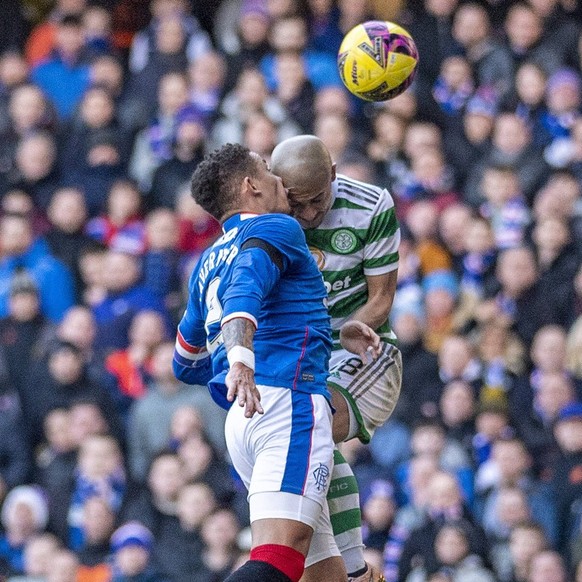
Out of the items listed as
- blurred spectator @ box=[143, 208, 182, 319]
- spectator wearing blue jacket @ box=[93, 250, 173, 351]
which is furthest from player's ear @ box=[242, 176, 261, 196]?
blurred spectator @ box=[143, 208, 182, 319]

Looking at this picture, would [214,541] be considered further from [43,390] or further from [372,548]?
[43,390]

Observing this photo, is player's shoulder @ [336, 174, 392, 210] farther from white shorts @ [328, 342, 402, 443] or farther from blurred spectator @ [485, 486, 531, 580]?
blurred spectator @ [485, 486, 531, 580]

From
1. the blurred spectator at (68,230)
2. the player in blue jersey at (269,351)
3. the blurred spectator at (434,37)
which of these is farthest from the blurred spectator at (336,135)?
the player in blue jersey at (269,351)

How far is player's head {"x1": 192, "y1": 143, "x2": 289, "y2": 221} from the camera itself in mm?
7125

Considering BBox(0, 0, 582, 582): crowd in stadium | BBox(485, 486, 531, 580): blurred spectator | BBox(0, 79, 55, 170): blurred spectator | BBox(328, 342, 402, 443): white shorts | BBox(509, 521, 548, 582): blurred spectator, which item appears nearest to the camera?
BBox(328, 342, 402, 443): white shorts

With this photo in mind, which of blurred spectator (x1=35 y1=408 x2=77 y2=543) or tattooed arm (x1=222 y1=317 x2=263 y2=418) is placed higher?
tattooed arm (x1=222 y1=317 x2=263 y2=418)

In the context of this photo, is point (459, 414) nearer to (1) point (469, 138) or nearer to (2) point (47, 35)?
(1) point (469, 138)

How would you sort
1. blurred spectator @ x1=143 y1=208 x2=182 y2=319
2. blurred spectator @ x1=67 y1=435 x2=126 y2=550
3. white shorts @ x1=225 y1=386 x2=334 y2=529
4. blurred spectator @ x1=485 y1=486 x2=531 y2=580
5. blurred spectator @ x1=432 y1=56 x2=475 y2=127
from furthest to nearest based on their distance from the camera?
blurred spectator @ x1=432 y1=56 x2=475 y2=127, blurred spectator @ x1=143 y1=208 x2=182 y2=319, blurred spectator @ x1=67 y1=435 x2=126 y2=550, blurred spectator @ x1=485 y1=486 x2=531 y2=580, white shorts @ x1=225 y1=386 x2=334 y2=529

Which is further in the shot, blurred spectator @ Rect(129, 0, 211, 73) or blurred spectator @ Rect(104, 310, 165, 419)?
blurred spectator @ Rect(129, 0, 211, 73)

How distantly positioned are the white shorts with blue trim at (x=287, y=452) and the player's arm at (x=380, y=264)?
98 cm

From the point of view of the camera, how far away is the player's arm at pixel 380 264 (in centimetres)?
789

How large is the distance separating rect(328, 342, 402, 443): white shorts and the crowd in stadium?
3.07 m

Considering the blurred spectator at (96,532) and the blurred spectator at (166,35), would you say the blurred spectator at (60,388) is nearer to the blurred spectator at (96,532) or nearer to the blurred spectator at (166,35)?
the blurred spectator at (96,532)

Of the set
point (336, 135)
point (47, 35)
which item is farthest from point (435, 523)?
point (47, 35)
